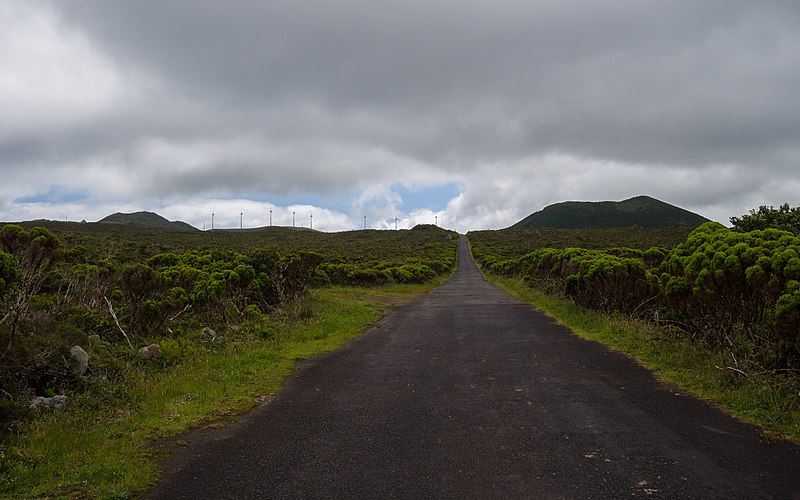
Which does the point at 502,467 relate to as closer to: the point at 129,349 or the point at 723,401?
the point at 723,401

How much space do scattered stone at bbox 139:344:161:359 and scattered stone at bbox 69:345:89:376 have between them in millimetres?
1185

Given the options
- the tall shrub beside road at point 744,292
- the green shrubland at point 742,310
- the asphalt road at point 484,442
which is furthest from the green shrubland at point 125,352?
the tall shrub beside road at point 744,292

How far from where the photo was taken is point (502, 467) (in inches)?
168

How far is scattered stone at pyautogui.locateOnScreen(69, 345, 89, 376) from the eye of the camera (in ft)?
22.2

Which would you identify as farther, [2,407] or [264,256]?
[264,256]

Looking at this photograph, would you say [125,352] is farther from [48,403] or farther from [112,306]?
[112,306]

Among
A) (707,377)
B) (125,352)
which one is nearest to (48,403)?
(125,352)

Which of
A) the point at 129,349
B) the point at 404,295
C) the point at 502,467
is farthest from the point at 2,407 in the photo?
the point at 404,295

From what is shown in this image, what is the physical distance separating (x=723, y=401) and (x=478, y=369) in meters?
3.29

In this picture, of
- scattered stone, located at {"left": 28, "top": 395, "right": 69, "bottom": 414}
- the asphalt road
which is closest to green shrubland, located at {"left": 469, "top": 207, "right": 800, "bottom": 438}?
the asphalt road

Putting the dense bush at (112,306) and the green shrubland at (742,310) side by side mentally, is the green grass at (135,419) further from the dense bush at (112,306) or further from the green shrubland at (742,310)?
the green shrubland at (742,310)

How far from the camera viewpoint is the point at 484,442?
4855 millimetres

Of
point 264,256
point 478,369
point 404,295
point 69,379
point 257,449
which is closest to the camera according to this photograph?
point 257,449

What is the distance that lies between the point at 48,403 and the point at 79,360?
1180mm
